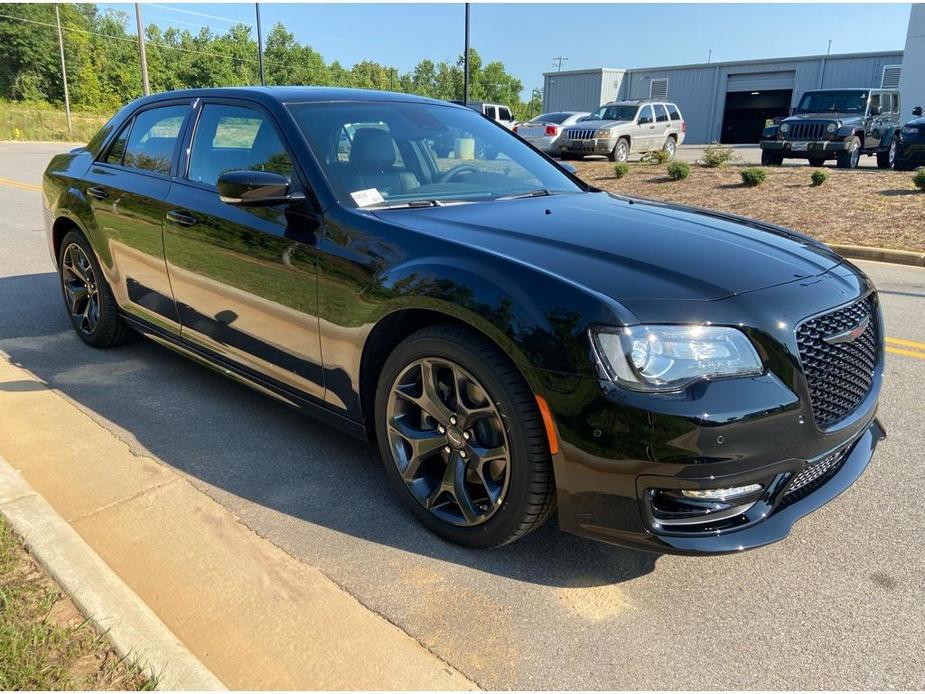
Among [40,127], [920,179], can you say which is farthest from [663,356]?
[40,127]

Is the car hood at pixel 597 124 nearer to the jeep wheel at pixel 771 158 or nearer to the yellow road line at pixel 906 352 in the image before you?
the jeep wheel at pixel 771 158

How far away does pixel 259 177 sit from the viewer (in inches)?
121

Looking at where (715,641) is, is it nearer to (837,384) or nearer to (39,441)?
(837,384)

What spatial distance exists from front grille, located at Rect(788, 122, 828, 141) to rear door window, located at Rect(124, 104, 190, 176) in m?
16.7

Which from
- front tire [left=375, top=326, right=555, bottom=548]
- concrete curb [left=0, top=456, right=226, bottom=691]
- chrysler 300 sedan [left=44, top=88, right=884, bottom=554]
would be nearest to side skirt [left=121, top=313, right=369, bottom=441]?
chrysler 300 sedan [left=44, top=88, right=884, bottom=554]

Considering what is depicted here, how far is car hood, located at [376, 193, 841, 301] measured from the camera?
95.7 inches

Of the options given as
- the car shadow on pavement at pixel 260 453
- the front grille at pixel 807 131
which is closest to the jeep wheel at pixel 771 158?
the front grille at pixel 807 131

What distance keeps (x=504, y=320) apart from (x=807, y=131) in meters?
17.7

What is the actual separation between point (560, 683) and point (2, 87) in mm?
79938

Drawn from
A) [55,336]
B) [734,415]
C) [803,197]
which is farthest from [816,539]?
[803,197]

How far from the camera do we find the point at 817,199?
468 inches

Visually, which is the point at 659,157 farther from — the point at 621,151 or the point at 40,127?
the point at 40,127

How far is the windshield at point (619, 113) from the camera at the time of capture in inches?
838

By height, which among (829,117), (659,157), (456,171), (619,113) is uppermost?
(619,113)
